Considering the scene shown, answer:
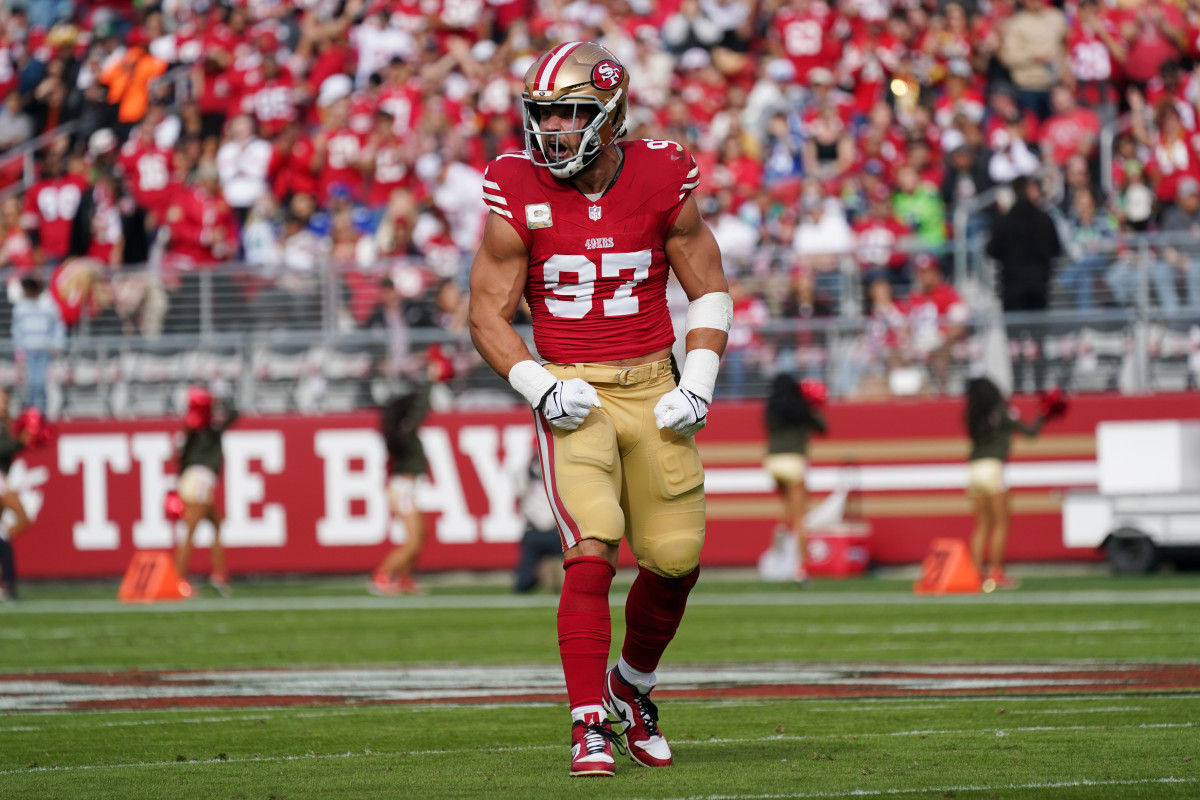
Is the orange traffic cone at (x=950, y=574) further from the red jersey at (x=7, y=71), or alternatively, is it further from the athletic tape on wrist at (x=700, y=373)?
the red jersey at (x=7, y=71)

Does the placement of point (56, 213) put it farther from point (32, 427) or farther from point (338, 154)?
point (32, 427)

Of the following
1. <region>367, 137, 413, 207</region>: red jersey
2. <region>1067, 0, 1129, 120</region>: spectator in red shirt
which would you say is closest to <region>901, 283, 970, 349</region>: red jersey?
<region>1067, 0, 1129, 120</region>: spectator in red shirt

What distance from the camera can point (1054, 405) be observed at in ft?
51.0

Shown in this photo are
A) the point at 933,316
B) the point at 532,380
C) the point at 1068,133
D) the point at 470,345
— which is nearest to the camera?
the point at 532,380

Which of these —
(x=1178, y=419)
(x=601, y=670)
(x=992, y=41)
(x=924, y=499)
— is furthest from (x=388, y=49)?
(x=601, y=670)

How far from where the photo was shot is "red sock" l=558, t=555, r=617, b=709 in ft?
18.8

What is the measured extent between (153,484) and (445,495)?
9.34 ft

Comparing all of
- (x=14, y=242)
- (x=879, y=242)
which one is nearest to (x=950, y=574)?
(x=879, y=242)

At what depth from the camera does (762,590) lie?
52.5ft

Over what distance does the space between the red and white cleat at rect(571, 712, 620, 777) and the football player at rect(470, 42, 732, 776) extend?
0.18 m

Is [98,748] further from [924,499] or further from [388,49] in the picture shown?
[388,49]

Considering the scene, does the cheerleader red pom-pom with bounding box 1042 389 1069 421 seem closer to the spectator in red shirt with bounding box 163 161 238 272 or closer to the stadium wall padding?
the stadium wall padding

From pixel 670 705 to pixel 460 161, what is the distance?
43.2 ft

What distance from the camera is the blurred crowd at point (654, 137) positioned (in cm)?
1788
